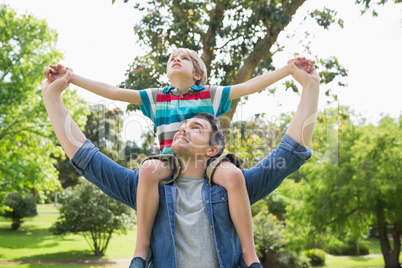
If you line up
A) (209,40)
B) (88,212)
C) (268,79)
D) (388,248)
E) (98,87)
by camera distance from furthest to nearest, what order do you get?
(388,248) → (88,212) → (209,40) → (98,87) → (268,79)

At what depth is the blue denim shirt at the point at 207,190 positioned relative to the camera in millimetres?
1700

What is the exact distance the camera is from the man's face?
6.05 feet

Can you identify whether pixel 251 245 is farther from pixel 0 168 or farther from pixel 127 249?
pixel 127 249

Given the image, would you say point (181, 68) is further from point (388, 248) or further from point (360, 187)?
point (388, 248)

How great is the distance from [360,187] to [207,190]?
1780 cm

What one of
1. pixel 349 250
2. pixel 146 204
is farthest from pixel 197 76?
pixel 349 250

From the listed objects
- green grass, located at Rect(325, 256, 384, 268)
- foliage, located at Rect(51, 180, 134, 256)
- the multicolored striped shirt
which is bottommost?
green grass, located at Rect(325, 256, 384, 268)

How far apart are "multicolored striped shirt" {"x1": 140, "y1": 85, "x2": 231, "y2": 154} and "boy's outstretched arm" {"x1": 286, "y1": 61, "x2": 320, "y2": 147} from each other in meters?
0.47

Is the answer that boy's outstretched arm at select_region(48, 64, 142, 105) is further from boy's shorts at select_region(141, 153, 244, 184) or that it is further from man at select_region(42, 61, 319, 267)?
boy's shorts at select_region(141, 153, 244, 184)

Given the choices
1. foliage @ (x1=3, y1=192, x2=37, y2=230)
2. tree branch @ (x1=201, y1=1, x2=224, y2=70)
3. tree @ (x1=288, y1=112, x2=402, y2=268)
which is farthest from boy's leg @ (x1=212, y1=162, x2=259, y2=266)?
foliage @ (x1=3, y1=192, x2=37, y2=230)

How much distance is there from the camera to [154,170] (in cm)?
178

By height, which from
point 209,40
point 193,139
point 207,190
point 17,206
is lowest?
point 17,206

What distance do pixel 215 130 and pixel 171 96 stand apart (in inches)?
17.4

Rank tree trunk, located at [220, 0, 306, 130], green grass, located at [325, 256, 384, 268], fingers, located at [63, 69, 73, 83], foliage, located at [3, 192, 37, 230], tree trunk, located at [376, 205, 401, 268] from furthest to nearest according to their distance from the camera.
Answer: foliage, located at [3, 192, 37, 230], green grass, located at [325, 256, 384, 268], tree trunk, located at [376, 205, 401, 268], tree trunk, located at [220, 0, 306, 130], fingers, located at [63, 69, 73, 83]
